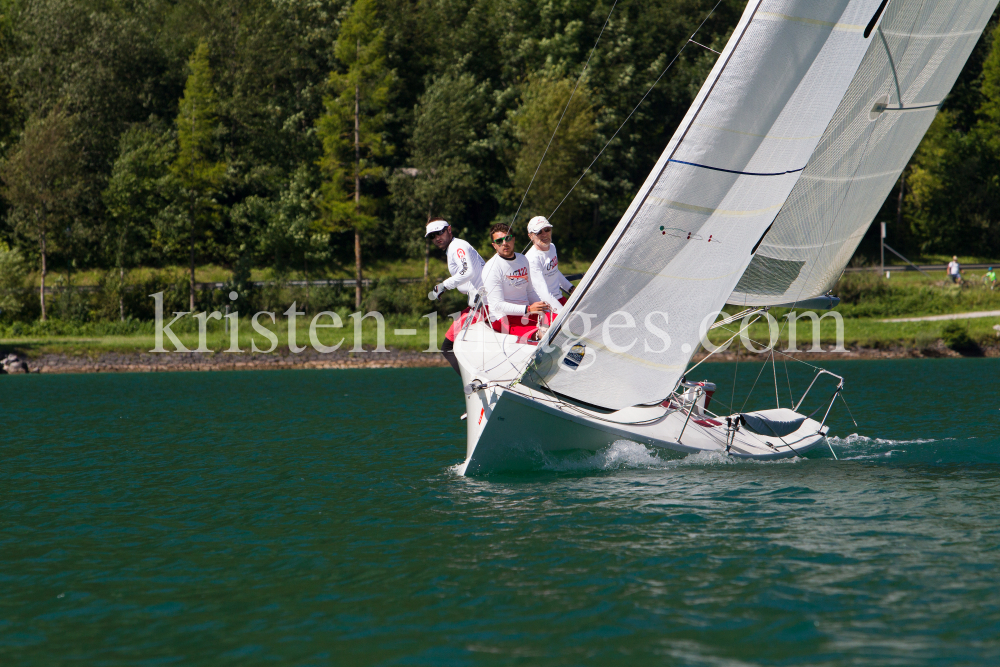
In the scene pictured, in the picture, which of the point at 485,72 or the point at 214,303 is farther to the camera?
the point at 485,72

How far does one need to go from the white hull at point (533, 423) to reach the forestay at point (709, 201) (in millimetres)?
593

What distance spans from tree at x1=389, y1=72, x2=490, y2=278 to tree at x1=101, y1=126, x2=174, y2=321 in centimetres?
1445

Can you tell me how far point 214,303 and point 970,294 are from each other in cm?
4237

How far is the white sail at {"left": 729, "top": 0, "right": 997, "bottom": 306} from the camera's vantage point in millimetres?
14570

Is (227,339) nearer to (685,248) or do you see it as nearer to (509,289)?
(509,289)

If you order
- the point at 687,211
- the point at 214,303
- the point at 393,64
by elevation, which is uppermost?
the point at 393,64

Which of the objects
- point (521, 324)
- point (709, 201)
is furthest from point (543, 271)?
point (709, 201)

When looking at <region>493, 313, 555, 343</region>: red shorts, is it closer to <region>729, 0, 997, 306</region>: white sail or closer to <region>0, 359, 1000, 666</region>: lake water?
<region>0, 359, 1000, 666</region>: lake water

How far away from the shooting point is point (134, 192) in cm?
5456

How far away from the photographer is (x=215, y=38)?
65.7 meters

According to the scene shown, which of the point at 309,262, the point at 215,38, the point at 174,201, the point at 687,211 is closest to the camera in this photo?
the point at 687,211

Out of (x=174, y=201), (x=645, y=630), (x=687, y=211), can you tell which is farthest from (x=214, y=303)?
(x=645, y=630)

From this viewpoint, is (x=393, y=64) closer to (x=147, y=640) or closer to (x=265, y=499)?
(x=265, y=499)

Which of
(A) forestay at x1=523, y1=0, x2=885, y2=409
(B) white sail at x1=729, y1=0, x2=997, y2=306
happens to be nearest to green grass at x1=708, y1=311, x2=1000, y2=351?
(B) white sail at x1=729, y1=0, x2=997, y2=306
